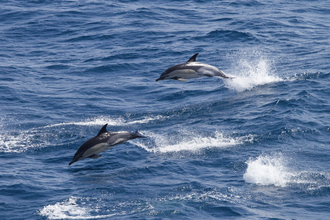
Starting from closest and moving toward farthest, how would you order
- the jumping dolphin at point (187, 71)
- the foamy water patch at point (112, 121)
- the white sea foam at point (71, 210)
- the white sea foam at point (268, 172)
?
1. the white sea foam at point (71, 210)
2. the jumping dolphin at point (187, 71)
3. the white sea foam at point (268, 172)
4. the foamy water patch at point (112, 121)

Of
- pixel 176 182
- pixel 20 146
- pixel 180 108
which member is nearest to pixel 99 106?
pixel 180 108

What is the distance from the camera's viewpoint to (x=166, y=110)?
2717cm

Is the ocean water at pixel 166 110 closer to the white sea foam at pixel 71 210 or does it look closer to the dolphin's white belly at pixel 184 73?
the white sea foam at pixel 71 210

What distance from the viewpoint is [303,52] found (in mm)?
34188

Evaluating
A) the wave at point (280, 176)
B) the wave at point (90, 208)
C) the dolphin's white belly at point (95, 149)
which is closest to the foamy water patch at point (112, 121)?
the wave at point (280, 176)

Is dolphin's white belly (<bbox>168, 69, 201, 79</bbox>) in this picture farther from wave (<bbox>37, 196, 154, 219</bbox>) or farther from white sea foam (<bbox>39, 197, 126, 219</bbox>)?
white sea foam (<bbox>39, 197, 126, 219</bbox>)

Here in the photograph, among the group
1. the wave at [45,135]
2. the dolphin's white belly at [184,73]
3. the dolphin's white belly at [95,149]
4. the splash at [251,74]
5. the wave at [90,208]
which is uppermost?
the dolphin's white belly at [184,73]

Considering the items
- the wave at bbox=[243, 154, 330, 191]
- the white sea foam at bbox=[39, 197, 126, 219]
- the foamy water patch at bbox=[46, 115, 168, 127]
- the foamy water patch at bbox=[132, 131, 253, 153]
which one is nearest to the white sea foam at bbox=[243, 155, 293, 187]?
the wave at bbox=[243, 154, 330, 191]

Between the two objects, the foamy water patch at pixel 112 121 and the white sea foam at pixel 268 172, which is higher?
the white sea foam at pixel 268 172

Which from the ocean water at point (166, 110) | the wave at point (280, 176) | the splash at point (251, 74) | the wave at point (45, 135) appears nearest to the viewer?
the ocean water at point (166, 110)

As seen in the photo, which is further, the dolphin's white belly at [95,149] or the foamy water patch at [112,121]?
the foamy water patch at [112,121]

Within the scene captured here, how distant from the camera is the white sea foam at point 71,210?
16.4 m

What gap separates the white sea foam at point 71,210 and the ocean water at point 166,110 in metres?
0.06

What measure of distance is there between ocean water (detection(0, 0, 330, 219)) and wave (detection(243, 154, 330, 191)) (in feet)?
0.21
